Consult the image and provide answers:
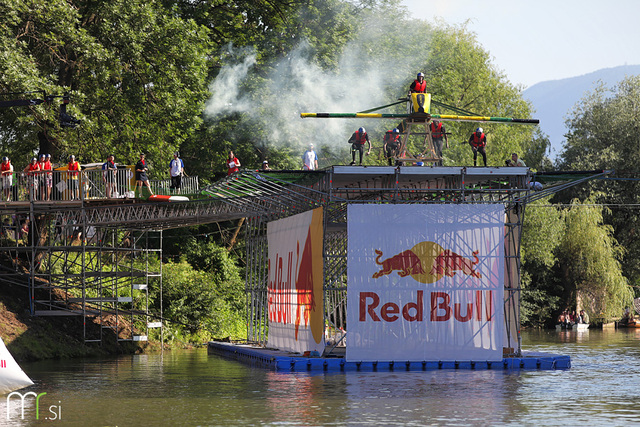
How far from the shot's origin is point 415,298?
28734 millimetres

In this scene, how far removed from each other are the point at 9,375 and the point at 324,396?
699 centimetres

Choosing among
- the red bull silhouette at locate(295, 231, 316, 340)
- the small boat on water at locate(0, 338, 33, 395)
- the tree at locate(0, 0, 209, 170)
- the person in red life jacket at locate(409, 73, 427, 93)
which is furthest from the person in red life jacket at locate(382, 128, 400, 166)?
the tree at locate(0, 0, 209, 170)

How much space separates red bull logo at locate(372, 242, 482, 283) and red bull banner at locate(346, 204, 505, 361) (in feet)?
0.10

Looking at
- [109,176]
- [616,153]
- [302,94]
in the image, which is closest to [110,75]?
[109,176]

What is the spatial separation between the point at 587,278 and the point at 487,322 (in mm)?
37189

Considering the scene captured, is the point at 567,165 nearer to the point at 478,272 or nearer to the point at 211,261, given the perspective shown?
the point at 211,261

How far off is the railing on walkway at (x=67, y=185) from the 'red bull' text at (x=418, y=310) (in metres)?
11.3

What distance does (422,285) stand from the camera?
1134 inches

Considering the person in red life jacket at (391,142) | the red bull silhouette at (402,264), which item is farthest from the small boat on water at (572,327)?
the red bull silhouette at (402,264)

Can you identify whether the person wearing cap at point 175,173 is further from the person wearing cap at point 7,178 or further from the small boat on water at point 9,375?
the small boat on water at point 9,375

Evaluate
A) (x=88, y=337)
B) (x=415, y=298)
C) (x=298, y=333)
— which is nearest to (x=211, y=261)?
(x=88, y=337)

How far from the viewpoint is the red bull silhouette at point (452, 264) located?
28891mm

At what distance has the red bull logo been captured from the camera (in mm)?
28797

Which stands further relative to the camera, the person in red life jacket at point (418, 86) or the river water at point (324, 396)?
the person in red life jacket at point (418, 86)
